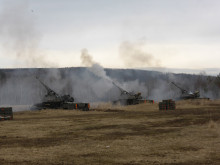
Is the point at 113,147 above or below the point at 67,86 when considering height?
below

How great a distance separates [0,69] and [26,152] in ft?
433

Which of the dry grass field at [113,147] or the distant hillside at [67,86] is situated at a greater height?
the distant hillside at [67,86]

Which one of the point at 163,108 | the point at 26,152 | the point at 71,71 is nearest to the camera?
the point at 26,152

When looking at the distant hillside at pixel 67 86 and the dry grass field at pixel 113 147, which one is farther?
the distant hillside at pixel 67 86

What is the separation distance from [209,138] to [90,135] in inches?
275

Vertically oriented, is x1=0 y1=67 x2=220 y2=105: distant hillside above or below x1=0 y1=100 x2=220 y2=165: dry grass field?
above

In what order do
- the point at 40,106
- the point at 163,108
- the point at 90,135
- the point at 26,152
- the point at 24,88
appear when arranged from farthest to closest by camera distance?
the point at 24,88
the point at 40,106
the point at 163,108
the point at 90,135
the point at 26,152

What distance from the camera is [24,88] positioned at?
416 ft

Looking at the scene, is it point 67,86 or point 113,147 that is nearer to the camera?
point 113,147

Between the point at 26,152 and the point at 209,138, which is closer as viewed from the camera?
the point at 26,152

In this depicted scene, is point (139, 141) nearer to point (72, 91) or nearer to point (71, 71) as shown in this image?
point (72, 91)

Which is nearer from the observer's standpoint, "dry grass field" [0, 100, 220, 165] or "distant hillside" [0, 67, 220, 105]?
"dry grass field" [0, 100, 220, 165]

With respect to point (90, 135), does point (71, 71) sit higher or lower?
higher

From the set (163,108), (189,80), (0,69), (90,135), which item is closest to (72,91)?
(0,69)
